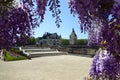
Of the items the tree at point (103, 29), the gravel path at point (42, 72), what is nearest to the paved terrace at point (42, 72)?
the gravel path at point (42, 72)

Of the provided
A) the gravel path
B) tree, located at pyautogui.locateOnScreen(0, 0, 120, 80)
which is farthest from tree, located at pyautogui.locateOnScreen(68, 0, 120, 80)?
the gravel path

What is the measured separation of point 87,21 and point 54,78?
1512 centimetres

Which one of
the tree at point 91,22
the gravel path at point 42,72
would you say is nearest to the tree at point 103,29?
the tree at point 91,22

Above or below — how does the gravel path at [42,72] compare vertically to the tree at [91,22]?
below

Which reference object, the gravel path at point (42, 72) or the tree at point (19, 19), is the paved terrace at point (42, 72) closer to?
the gravel path at point (42, 72)

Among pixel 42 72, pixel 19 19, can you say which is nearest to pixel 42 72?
pixel 42 72

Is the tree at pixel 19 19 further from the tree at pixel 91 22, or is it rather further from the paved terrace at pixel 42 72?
the paved terrace at pixel 42 72

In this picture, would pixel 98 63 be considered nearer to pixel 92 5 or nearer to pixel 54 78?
pixel 92 5

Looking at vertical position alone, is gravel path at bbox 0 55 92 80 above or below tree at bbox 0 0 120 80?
below

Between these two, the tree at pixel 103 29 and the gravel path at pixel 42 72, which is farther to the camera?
the gravel path at pixel 42 72

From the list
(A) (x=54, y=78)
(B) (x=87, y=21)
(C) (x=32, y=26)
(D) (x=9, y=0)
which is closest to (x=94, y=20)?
(B) (x=87, y=21)

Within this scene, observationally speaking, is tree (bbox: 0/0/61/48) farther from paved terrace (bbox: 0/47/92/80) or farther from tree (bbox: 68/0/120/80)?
paved terrace (bbox: 0/47/92/80)

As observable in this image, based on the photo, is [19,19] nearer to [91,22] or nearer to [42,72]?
[91,22]

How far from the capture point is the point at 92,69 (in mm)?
3227
